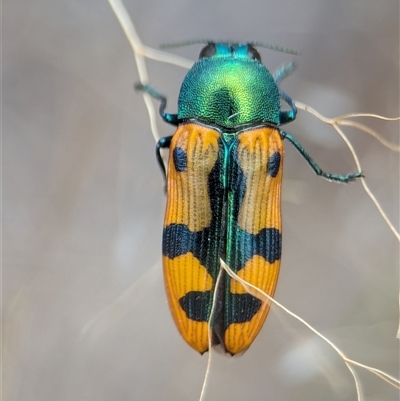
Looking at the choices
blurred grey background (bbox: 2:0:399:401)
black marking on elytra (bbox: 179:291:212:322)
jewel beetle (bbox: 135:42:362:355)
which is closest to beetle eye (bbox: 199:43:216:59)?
jewel beetle (bbox: 135:42:362:355)

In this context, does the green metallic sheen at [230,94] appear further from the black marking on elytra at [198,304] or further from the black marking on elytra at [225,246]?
the black marking on elytra at [198,304]

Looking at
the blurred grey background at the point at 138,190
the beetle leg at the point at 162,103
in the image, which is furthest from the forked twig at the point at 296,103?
the blurred grey background at the point at 138,190

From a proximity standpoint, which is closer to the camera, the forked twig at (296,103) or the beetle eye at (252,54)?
the forked twig at (296,103)

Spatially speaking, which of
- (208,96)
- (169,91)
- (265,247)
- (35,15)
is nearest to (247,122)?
(208,96)

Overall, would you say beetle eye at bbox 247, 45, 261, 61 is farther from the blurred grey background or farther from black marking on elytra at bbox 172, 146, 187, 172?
the blurred grey background

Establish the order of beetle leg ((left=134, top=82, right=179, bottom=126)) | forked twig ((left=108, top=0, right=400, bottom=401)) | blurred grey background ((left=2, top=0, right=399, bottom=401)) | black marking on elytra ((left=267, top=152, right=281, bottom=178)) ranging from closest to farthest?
forked twig ((left=108, top=0, right=400, bottom=401)), black marking on elytra ((left=267, top=152, right=281, bottom=178)), beetle leg ((left=134, top=82, right=179, bottom=126)), blurred grey background ((left=2, top=0, right=399, bottom=401))

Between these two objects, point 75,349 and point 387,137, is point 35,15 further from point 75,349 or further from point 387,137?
point 387,137

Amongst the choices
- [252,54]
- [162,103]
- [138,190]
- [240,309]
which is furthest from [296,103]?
[138,190]
